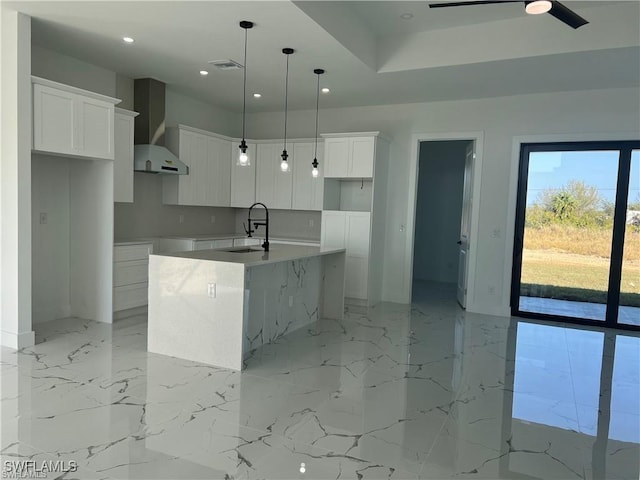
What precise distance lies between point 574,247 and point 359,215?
2824mm

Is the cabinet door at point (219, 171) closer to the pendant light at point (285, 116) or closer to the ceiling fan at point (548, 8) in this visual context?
the pendant light at point (285, 116)

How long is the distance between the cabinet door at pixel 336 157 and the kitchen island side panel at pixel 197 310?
10.1ft

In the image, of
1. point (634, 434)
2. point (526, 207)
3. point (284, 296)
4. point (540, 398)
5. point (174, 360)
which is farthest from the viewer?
point (526, 207)

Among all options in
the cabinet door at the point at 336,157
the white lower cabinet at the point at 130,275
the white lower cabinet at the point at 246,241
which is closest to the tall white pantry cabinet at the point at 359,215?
the cabinet door at the point at 336,157

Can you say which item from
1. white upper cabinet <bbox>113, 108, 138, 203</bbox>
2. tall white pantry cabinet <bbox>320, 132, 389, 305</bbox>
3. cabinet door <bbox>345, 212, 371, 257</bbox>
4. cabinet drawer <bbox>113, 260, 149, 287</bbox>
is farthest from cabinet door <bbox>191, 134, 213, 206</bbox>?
cabinet door <bbox>345, 212, 371, 257</bbox>

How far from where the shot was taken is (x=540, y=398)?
336 cm

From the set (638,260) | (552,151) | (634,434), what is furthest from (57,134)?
(638,260)

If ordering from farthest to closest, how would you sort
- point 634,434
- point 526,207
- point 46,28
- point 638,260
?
point 526,207 < point 638,260 < point 46,28 < point 634,434

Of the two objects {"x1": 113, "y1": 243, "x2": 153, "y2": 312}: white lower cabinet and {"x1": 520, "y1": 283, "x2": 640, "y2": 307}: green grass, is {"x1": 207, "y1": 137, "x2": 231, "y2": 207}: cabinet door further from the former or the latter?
{"x1": 520, "y1": 283, "x2": 640, "y2": 307}: green grass

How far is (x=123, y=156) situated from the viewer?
203 inches

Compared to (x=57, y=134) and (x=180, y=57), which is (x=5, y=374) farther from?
(x=180, y=57)

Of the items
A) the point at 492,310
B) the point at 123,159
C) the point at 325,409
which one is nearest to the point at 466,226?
the point at 492,310

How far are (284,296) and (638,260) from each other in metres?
4.37

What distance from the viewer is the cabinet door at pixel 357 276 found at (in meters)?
6.27
